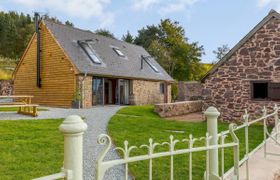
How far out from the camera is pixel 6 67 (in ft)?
131

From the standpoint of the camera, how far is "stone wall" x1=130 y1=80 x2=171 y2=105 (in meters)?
25.8

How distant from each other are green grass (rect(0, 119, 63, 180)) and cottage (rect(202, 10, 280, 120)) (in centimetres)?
900

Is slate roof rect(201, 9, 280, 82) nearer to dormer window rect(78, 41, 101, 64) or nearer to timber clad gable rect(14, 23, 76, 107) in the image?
dormer window rect(78, 41, 101, 64)

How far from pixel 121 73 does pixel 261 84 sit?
38.4 ft

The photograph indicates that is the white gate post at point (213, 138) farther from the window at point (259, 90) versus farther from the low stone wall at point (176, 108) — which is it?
the low stone wall at point (176, 108)

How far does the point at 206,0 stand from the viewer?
17.0m

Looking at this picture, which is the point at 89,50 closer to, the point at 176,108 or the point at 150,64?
the point at 176,108

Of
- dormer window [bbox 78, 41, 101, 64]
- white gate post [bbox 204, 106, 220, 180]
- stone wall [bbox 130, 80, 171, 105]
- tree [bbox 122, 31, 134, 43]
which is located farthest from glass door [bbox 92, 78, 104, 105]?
tree [bbox 122, 31, 134, 43]

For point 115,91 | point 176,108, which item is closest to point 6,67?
point 115,91

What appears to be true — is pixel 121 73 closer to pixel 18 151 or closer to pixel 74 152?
pixel 18 151

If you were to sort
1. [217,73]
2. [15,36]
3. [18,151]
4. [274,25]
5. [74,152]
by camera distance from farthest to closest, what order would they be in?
[15,36]
[217,73]
[274,25]
[18,151]
[74,152]

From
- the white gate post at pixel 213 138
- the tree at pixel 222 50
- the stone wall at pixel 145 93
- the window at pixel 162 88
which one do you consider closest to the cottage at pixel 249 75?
the stone wall at pixel 145 93

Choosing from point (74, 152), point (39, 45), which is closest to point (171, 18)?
point (39, 45)

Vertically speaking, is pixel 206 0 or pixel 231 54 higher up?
pixel 206 0
